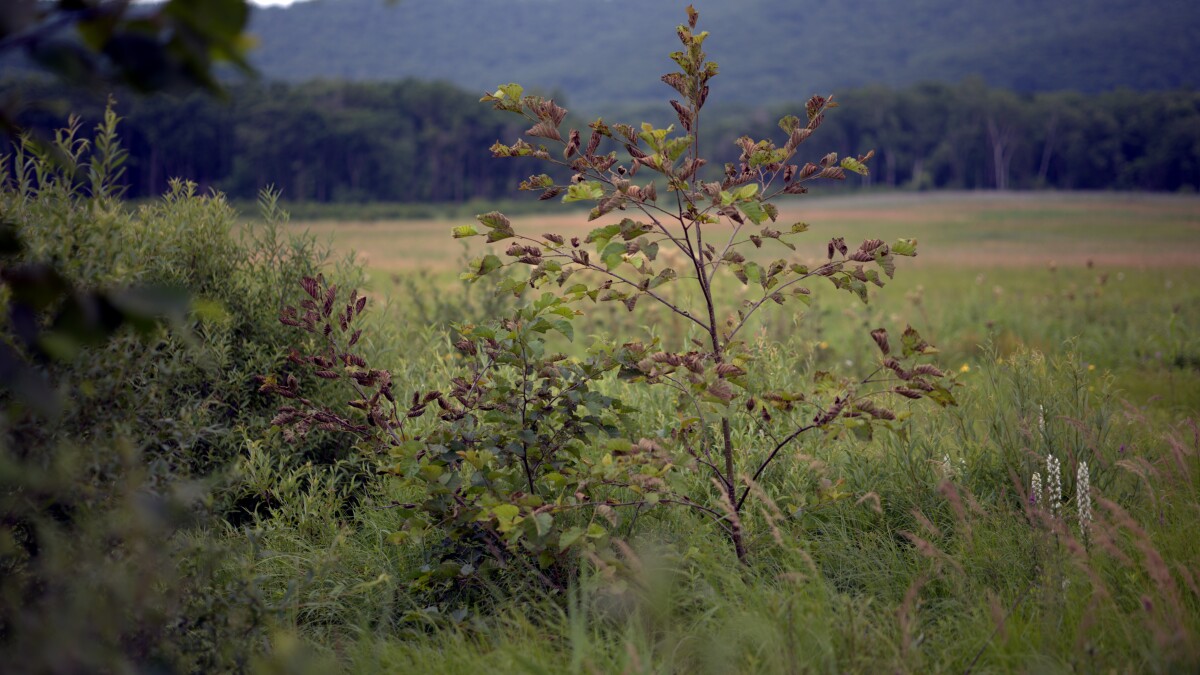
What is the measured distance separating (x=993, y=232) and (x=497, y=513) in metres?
35.4

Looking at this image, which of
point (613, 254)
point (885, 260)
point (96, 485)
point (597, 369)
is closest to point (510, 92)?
point (613, 254)

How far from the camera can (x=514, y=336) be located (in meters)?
3.33

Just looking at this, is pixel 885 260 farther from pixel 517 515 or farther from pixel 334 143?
pixel 334 143

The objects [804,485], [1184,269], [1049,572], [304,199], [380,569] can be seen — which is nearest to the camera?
[1049,572]

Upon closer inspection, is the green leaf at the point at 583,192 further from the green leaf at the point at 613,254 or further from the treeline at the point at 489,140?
the treeline at the point at 489,140

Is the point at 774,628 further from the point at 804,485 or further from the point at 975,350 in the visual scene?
the point at 975,350

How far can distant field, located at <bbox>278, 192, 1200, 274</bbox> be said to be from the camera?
22438mm

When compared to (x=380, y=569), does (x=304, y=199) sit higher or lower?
higher

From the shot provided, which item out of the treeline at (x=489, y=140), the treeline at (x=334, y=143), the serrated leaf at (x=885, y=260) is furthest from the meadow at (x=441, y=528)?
the treeline at (x=334, y=143)

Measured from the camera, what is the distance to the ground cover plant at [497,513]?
2383mm

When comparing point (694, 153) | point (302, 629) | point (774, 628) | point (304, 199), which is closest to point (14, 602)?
point (302, 629)

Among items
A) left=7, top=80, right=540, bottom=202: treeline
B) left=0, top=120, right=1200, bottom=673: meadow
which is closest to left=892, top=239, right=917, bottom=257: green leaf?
left=0, top=120, right=1200, bottom=673: meadow

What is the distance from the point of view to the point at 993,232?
33.8 meters

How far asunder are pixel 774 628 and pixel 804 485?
139 cm
